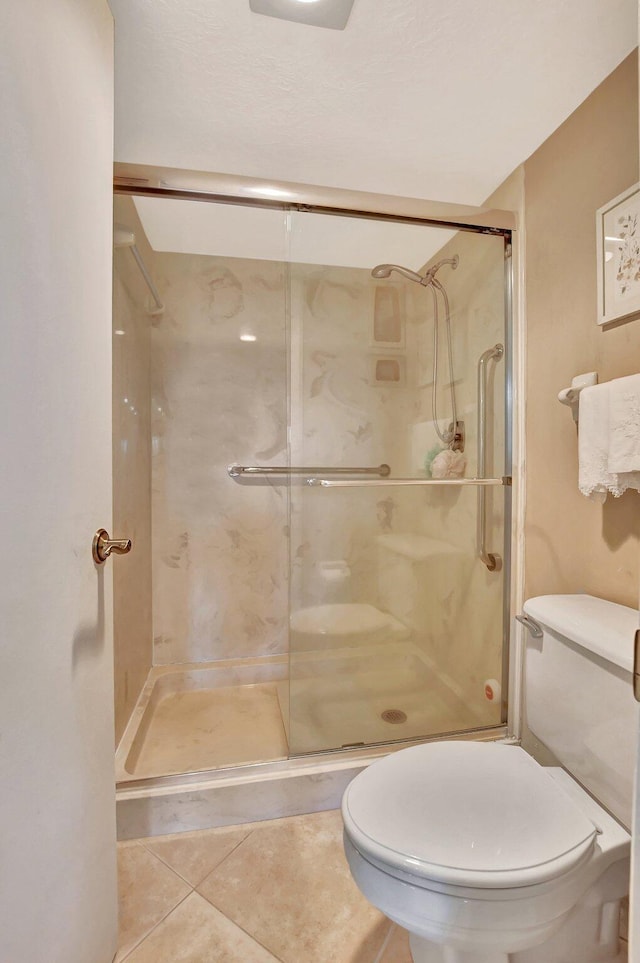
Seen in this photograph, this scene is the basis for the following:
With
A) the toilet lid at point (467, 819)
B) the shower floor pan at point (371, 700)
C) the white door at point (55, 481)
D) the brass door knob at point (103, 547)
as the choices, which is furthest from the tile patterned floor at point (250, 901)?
the brass door knob at point (103, 547)

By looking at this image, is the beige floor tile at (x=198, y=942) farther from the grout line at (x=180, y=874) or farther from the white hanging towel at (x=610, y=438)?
the white hanging towel at (x=610, y=438)

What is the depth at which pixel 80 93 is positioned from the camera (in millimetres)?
728

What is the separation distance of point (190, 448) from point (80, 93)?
146 centimetres

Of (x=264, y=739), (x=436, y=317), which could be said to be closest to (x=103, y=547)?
(x=264, y=739)

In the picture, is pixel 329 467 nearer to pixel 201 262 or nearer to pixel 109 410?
pixel 109 410

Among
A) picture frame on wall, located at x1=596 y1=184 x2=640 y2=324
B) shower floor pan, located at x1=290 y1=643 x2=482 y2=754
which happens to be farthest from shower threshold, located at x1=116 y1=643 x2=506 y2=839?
picture frame on wall, located at x1=596 y1=184 x2=640 y2=324

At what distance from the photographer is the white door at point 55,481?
0.54m

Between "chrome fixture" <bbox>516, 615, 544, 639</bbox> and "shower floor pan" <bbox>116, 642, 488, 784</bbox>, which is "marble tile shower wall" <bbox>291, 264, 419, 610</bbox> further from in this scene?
"chrome fixture" <bbox>516, 615, 544, 639</bbox>

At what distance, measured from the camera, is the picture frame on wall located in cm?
102

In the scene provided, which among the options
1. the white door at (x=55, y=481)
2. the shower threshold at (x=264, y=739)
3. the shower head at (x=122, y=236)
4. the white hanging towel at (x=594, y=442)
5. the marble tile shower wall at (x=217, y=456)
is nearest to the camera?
the white door at (x=55, y=481)

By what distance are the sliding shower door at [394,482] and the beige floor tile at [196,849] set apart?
0.29 metres

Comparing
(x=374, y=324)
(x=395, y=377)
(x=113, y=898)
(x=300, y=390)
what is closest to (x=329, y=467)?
(x=300, y=390)

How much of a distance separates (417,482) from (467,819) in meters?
0.94

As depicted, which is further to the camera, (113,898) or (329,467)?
(329,467)
